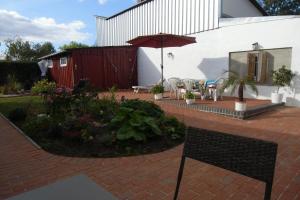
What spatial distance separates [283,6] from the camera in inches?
918

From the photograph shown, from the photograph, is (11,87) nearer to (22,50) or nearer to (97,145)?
(97,145)

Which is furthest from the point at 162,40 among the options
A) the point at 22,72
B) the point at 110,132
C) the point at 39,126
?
the point at 22,72

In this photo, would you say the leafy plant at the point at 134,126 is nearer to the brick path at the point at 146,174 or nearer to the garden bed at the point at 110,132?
the garden bed at the point at 110,132

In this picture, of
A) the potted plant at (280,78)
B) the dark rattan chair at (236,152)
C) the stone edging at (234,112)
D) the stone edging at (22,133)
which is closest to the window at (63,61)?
the stone edging at (22,133)

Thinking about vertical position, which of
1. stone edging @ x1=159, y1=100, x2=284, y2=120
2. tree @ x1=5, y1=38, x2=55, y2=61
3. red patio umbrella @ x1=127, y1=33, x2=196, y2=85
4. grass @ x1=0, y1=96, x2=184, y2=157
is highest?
tree @ x1=5, y1=38, x2=55, y2=61

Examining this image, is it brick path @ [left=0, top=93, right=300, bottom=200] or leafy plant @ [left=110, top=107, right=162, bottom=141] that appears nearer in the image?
brick path @ [left=0, top=93, right=300, bottom=200]

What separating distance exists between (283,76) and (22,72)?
1613 cm

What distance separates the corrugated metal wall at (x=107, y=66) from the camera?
1337cm

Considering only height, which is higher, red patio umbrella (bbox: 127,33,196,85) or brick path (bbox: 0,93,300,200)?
red patio umbrella (bbox: 127,33,196,85)

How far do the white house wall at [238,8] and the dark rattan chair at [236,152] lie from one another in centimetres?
981

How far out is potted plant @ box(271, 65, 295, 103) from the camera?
25.0 feet

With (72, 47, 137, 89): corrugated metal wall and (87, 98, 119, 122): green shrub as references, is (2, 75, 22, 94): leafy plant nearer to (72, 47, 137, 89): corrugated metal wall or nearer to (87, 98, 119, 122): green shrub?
(72, 47, 137, 89): corrugated metal wall

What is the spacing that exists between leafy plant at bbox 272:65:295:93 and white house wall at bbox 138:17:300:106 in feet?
0.85

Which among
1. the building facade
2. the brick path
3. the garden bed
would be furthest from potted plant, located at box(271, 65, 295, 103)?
the garden bed
